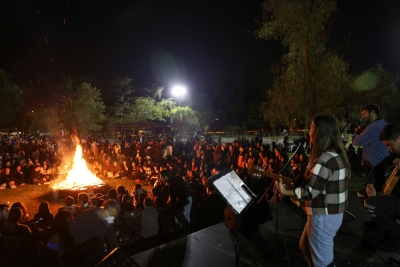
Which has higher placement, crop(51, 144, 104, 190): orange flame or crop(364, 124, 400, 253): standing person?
crop(364, 124, 400, 253): standing person

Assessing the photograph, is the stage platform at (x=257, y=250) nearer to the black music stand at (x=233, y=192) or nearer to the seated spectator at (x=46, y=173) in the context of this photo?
the black music stand at (x=233, y=192)

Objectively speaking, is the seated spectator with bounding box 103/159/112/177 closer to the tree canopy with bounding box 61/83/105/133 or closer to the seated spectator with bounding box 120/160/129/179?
the seated spectator with bounding box 120/160/129/179

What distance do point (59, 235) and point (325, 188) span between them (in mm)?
3806

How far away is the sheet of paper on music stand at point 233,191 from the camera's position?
3.09 m

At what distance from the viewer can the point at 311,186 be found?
8.62 ft

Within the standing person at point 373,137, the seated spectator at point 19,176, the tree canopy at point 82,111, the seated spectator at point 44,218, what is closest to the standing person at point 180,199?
the seated spectator at point 44,218

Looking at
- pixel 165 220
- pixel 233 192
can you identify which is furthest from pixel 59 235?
pixel 233 192

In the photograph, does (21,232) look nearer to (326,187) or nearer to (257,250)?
(257,250)

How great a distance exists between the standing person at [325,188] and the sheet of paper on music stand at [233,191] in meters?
0.63

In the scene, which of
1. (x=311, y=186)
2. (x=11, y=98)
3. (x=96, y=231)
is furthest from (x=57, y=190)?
(x=11, y=98)

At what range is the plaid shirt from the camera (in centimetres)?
261

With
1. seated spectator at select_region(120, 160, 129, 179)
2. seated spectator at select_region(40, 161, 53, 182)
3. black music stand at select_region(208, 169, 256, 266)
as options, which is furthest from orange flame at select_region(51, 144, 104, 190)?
black music stand at select_region(208, 169, 256, 266)

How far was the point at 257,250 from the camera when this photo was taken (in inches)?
176

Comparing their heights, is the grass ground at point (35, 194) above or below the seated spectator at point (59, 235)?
below
